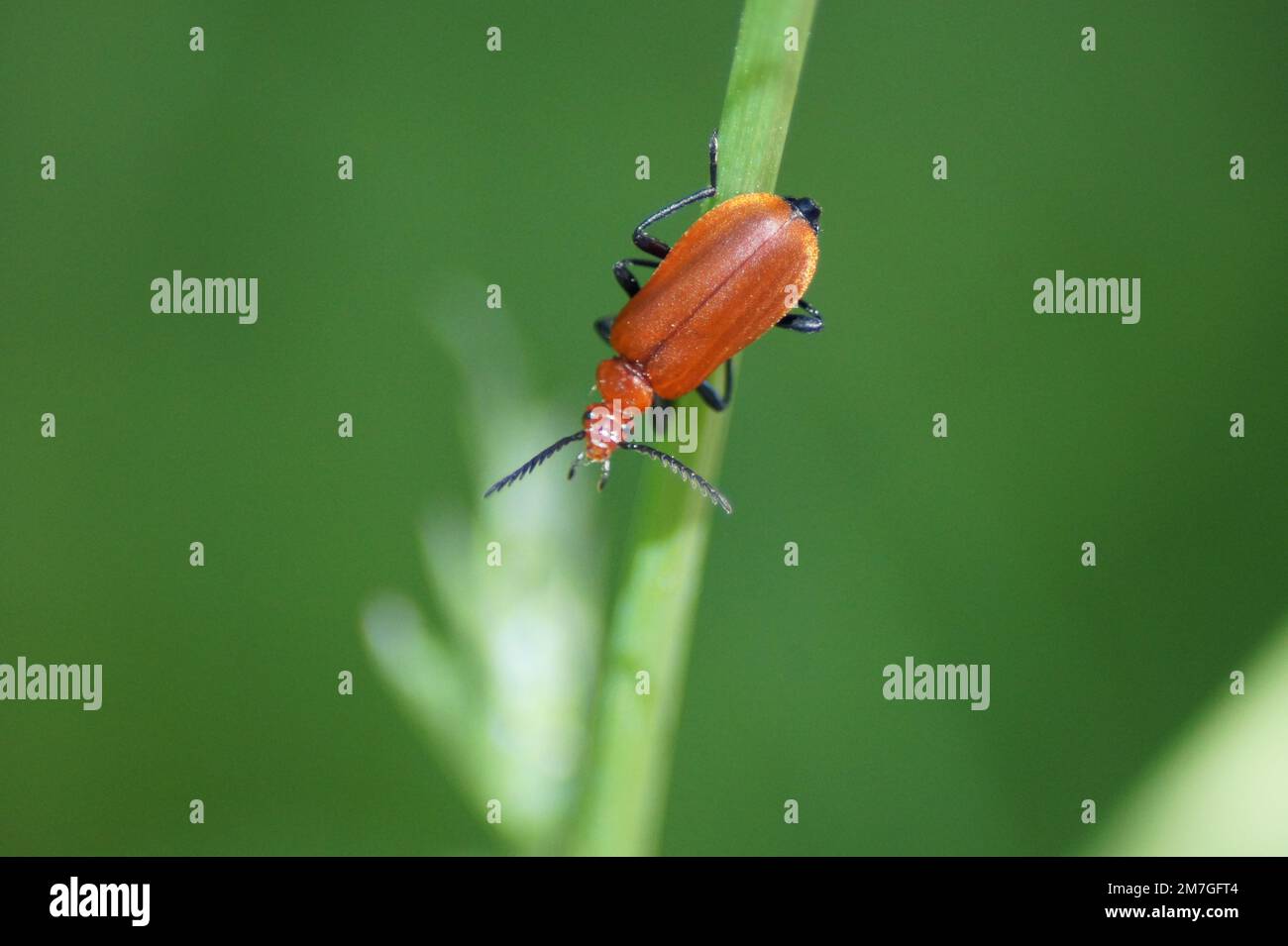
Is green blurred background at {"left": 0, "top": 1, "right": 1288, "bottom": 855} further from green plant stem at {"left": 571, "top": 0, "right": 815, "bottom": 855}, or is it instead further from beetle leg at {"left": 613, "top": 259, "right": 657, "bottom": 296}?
green plant stem at {"left": 571, "top": 0, "right": 815, "bottom": 855}

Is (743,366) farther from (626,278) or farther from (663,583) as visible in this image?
(663,583)

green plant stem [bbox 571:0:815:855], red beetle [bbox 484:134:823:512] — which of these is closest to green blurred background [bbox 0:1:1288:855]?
red beetle [bbox 484:134:823:512]

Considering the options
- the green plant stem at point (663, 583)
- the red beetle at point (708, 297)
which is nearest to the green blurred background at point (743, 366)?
the red beetle at point (708, 297)

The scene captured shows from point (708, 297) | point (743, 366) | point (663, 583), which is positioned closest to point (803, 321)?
point (708, 297)

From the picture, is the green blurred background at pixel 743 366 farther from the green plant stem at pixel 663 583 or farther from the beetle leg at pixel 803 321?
the green plant stem at pixel 663 583

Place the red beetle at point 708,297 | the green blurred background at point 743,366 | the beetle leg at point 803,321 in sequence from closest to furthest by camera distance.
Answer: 1. the red beetle at point 708,297
2. the beetle leg at point 803,321
3. the green blurred background at point 743,366
